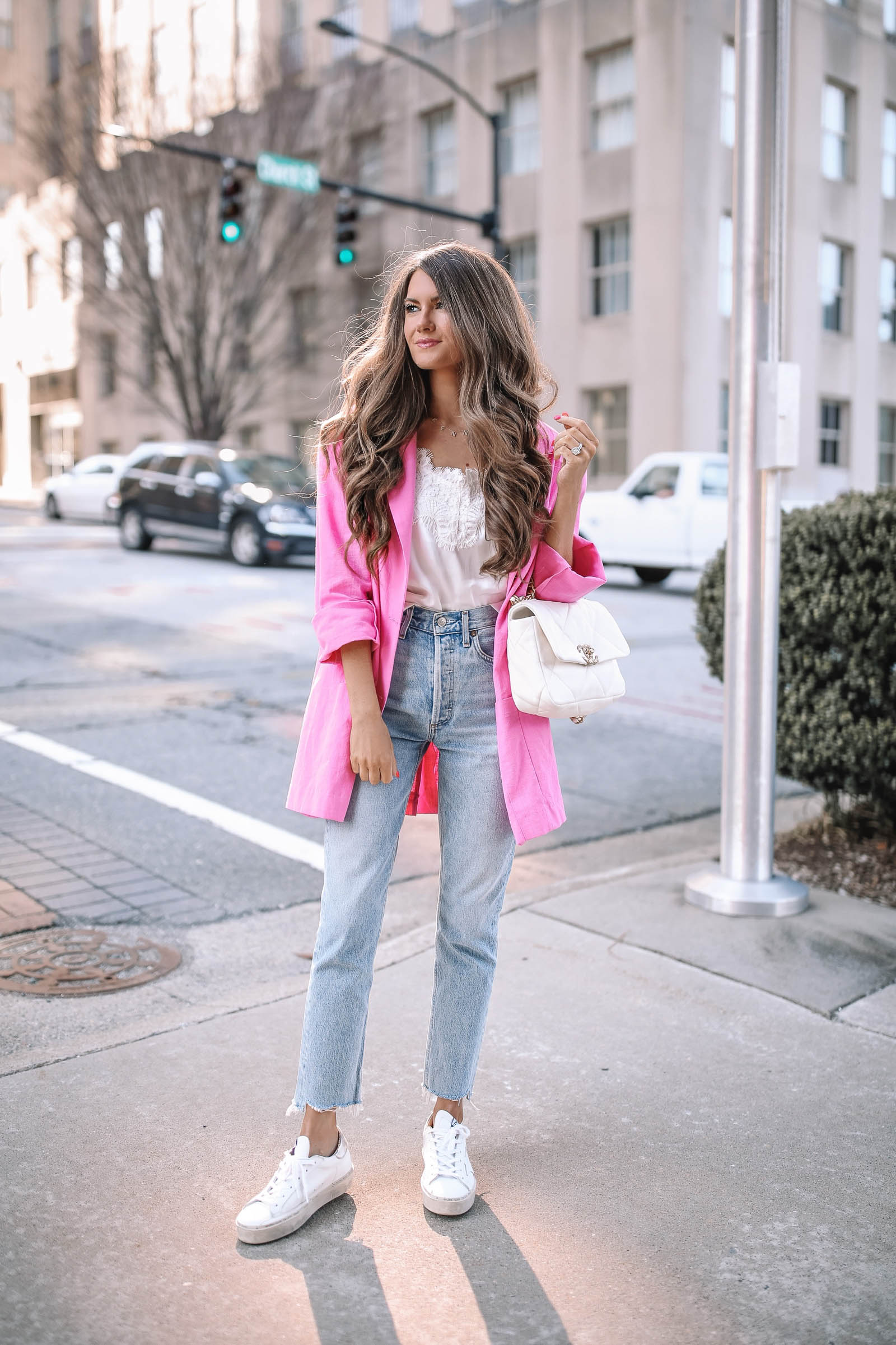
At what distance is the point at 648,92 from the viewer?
24406 millimetres

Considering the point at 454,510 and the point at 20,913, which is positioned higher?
the point at 454,510

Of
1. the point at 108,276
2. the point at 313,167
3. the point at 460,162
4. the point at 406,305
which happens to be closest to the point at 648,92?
the point at 460,162

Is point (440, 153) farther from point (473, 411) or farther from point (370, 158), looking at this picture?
point (473, 411)

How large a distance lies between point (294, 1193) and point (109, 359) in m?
31.9

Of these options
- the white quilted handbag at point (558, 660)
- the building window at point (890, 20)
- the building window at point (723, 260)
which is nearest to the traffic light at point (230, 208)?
the building window at point (723, 260)

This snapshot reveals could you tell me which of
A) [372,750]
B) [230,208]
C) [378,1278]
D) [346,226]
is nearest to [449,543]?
[372,750]

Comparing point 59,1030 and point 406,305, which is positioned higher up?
point 406,305

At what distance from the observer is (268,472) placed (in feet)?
60.6

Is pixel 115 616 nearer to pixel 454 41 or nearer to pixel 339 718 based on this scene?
pixel 339 718

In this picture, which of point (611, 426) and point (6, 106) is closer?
point (611, 426)

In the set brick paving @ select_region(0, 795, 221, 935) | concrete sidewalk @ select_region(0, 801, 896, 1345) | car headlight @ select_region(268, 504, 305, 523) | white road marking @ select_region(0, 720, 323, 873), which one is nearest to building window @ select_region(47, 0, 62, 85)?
car headlight @ select_region(268, 504, 305, 523)

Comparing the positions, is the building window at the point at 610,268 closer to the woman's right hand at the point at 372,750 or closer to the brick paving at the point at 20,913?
the brick paving at the point at 20,913

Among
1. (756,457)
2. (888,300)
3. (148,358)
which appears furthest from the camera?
(148,358)

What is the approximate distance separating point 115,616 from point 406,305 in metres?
10.1
